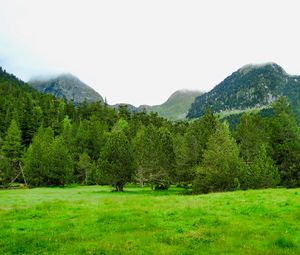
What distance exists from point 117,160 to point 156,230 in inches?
1777

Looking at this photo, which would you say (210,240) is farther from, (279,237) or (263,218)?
(263,218)

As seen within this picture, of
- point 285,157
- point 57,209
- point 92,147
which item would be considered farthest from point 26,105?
point 57,209

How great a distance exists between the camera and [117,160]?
219 ft

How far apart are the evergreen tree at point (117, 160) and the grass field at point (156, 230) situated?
35979 millimetres

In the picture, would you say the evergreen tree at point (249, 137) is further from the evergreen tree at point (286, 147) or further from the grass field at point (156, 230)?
the grass field at point (156, 230)

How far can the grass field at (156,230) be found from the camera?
18.4 metres

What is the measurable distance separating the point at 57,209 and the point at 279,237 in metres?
17.5

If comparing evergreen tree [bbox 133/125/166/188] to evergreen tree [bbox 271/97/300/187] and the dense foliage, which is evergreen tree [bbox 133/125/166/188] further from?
evergreen tree [bbox 271/97/300/187]

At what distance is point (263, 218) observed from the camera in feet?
81.8

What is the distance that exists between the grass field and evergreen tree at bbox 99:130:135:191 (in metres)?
36.0

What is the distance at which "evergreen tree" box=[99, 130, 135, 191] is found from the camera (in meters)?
66.6

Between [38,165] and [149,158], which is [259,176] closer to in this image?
[149,158]

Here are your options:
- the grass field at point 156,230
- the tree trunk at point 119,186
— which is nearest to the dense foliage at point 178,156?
the tree trunk at point 119,186

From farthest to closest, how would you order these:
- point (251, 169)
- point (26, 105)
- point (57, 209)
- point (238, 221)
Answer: point (26, 105)
point (251, 169)
point (57, 209)
point (238, 221)
